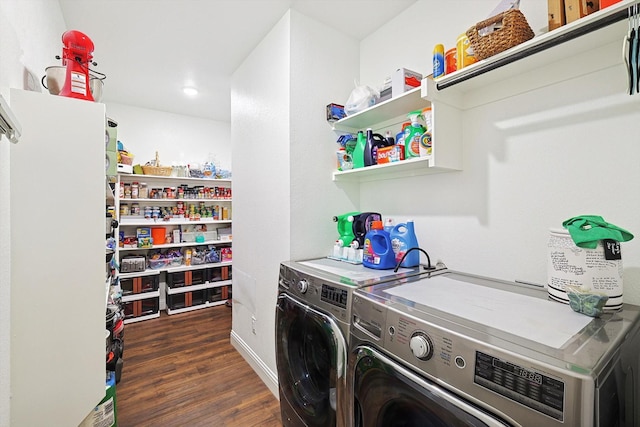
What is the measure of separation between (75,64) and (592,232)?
216 cm

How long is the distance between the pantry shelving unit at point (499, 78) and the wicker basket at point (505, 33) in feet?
0.11

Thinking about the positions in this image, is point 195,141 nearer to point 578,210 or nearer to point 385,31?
point 385,31

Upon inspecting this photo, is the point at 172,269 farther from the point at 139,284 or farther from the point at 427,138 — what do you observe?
the point at 427,138

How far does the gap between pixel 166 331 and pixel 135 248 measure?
42.7 inches

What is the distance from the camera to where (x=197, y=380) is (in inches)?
82.4

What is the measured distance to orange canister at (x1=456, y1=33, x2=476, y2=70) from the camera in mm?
1241

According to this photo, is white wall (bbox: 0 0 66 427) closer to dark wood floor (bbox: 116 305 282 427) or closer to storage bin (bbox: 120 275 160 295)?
dark wood floor (bbox: 116 305 282 427)

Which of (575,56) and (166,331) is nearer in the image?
(575,56)

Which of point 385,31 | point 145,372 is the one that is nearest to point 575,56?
point 385,31

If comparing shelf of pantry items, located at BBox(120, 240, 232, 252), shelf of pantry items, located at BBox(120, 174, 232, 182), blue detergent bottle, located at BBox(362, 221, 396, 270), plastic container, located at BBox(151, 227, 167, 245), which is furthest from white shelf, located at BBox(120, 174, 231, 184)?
blue detergent bottle, located at BBox(362, 221, 396, 270)

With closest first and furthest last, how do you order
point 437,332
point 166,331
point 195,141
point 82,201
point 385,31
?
point 437,332 → point 82,201 → point 385,31 → point 166,331 → point 195,141

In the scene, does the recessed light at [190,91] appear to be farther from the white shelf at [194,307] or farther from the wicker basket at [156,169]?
the white shelf at [194,307]

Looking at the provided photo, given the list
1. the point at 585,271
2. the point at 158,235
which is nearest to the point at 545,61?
the point at 585,271

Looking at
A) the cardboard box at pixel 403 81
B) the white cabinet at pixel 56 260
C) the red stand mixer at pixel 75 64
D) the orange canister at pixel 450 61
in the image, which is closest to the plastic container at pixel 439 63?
the orange canister at pixel 450 61
